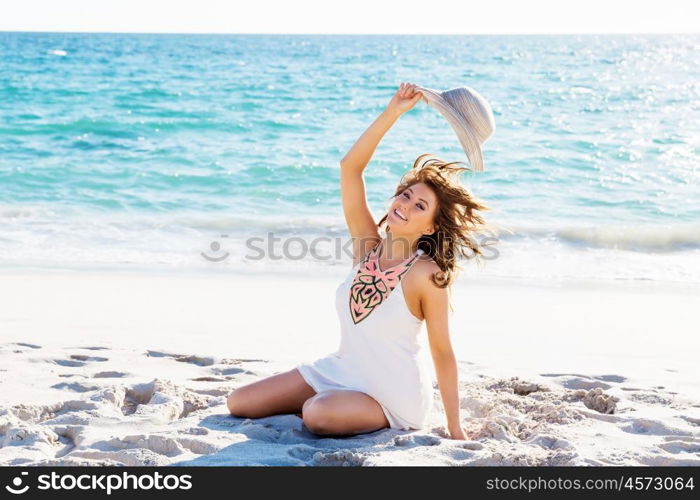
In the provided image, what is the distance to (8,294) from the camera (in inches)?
256

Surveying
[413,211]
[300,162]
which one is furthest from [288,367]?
[300,162]

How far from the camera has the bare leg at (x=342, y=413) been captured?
3701 millimetres

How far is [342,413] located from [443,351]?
51 centimetres

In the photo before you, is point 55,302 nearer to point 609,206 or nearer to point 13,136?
point 609,206

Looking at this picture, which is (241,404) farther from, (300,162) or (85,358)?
(300,162)

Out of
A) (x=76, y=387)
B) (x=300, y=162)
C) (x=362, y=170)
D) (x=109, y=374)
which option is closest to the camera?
(x=362, y=170)

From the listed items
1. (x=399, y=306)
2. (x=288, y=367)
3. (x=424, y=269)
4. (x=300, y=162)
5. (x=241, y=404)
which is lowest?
(x=241, y=404)

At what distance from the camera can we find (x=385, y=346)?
377cm

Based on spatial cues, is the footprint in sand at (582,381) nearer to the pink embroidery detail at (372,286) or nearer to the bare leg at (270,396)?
the pink embroidery detail at (372,286)

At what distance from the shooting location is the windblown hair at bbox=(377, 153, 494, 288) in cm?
382

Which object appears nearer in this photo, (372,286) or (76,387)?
(372,286)

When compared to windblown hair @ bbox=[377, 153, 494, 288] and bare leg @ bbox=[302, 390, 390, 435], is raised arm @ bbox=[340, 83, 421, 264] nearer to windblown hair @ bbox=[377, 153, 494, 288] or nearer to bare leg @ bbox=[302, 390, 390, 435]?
windblown hair @ bbox=[377, 153, 494, 288]

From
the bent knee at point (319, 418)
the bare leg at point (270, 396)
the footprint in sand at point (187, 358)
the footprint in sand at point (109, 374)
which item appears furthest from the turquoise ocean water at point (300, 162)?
the bent knee at point (319, 418)

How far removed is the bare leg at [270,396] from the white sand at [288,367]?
0.07 metres
